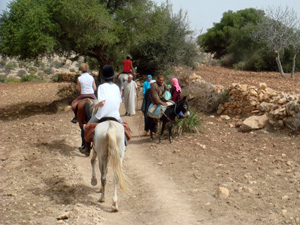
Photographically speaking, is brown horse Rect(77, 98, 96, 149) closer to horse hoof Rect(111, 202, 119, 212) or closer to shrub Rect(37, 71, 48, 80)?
horse hoof Rect(111, 202, 119, 212)

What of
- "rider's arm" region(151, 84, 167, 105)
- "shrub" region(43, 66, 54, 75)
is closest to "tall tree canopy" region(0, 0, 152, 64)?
"rider's arm" region(151, 84, 167, 105)

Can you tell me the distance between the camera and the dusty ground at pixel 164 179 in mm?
5840

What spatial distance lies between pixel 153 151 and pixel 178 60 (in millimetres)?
12546

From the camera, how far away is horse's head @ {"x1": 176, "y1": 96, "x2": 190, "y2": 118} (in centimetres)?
1009

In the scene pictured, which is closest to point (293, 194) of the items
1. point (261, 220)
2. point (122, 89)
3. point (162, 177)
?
point (261, 220)

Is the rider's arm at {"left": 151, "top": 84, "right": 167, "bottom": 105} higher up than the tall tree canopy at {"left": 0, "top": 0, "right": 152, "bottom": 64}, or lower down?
lower down

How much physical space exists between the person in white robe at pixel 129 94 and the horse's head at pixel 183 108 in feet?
14.9

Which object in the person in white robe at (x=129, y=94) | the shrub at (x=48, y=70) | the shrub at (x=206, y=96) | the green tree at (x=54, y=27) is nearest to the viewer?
the shrub at (x=206, y=96)

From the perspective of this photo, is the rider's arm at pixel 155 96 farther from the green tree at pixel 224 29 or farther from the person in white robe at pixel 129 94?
the green tree at pixel 224 29

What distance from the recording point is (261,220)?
5.70m

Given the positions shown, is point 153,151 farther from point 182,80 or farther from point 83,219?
point 182,80

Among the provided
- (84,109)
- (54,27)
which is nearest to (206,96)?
(84,109)

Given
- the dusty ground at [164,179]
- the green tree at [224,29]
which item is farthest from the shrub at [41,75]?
the dusty ground at [164,179]

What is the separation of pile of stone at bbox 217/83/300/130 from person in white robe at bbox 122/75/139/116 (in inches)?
131
